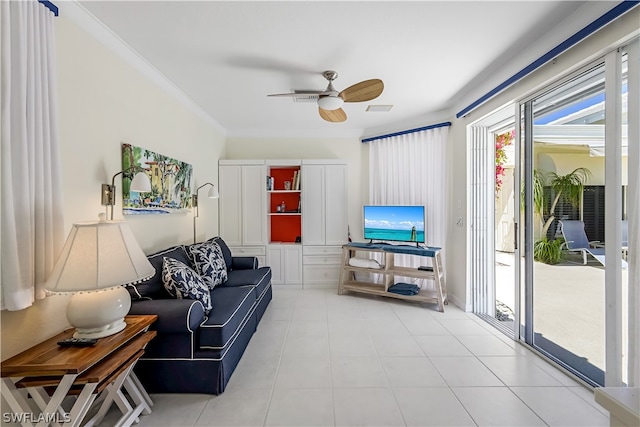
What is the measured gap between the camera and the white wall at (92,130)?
1.62 m

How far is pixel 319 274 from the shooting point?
176 inches

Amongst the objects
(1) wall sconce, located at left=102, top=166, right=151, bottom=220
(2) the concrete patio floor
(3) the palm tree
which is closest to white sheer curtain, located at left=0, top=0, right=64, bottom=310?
(1) wall sconce, located at left=102, top=166, right=151, bottom=220

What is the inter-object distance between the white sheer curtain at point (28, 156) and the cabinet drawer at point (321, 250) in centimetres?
316

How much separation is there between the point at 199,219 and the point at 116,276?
91.9 inches

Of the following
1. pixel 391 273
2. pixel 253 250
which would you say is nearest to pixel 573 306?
pixel 391 273

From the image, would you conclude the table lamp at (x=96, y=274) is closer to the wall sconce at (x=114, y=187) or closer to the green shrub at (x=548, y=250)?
the wall sconce at (x=114, y=187)

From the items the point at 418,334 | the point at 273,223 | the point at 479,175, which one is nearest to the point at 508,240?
the point at 479,175

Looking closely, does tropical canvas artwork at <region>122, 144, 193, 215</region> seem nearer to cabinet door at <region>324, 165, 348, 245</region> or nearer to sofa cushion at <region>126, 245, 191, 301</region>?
sofa cushion at <region>126, 245, 191, 301</region>

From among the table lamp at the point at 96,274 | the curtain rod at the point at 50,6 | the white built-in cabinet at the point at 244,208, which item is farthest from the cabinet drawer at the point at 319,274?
the curtain rod at the point at 50,6

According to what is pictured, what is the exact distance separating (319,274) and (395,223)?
1437mm

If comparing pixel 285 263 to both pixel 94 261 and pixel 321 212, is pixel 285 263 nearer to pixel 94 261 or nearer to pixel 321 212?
pixel 321 212

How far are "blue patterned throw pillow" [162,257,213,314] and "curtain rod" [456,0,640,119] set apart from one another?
319 centimetres

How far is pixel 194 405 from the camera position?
1.84 metres

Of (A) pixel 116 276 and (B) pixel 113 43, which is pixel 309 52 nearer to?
(B) pixel 113 43
